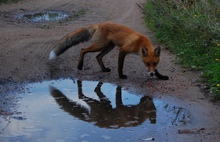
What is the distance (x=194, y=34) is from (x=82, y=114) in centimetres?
455

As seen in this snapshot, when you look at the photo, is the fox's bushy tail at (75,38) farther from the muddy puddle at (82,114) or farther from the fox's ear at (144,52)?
the fox's ear at (144,52)

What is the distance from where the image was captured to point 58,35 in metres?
12.3

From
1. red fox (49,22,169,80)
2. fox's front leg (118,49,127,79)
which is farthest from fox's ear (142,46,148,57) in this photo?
fox's front leg (118,49,127,79)

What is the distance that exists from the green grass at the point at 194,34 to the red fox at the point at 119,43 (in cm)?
99

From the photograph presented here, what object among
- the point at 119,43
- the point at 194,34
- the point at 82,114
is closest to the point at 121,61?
the point at 119,43

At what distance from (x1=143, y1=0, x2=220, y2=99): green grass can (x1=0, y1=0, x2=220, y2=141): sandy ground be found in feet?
0.81

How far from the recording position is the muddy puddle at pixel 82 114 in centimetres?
571

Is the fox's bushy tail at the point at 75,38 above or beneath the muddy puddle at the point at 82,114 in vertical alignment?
above

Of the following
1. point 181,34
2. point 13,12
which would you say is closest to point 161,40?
point 181,34

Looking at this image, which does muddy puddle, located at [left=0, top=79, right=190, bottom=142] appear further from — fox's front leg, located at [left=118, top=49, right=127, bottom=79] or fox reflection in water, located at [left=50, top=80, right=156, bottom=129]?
fox's front leg, located at [left=118, top=49, right=127, bottom=79]

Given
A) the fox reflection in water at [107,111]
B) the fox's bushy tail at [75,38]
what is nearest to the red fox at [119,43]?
the fox's bushy tail at [75,38]

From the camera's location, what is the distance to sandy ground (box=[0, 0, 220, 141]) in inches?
259

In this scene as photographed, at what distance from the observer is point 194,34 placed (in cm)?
1016

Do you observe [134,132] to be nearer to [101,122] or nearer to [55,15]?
[101,122]
